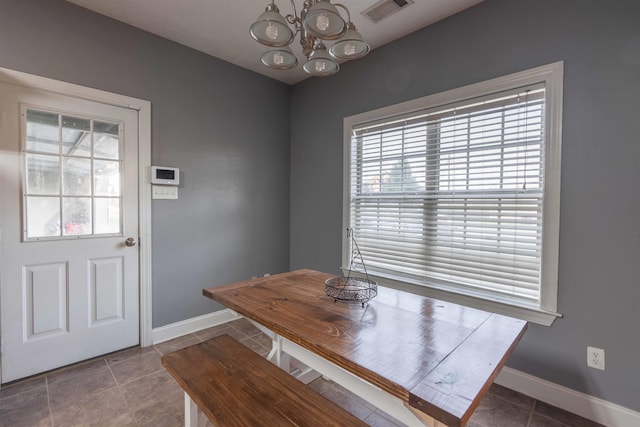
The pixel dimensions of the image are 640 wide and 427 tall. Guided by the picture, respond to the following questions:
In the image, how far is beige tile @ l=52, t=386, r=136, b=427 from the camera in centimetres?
170

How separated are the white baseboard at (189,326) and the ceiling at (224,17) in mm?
2488

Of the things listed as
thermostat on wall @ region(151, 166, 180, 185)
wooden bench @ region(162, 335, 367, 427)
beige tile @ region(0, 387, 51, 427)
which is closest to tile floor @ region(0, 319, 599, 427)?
beige tile @ region(0, 387, 51, 427)

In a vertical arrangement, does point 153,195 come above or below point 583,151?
below

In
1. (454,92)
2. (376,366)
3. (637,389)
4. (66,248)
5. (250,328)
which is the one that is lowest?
(250,328)

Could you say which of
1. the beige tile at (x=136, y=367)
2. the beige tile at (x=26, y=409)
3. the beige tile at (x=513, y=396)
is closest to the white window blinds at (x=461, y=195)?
the beige tile at (x=513, y=396)

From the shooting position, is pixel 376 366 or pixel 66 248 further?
pixel 66 248

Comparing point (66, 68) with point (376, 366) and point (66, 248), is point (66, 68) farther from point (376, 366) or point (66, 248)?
point (376, 366)

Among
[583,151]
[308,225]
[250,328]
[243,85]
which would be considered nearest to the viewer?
[583,151]

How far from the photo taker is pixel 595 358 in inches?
68.3

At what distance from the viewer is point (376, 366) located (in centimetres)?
93

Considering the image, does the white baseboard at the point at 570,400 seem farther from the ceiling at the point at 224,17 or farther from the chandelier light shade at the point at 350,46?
the ceiling at the point at 224,17

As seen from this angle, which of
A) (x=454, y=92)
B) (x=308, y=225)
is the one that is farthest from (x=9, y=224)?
(x=454, y=92)

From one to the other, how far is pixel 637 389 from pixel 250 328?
2851 millimetres

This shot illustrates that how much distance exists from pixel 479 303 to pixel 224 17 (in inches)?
118
